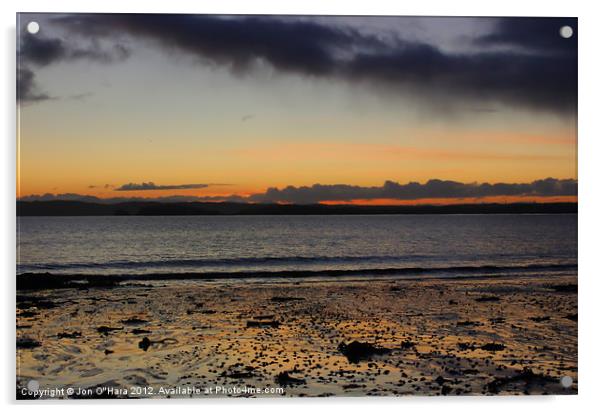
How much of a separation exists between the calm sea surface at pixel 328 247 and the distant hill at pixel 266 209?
0.23 ft

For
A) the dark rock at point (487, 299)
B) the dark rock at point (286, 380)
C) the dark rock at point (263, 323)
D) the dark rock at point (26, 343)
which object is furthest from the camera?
the dark rock at point (487, 299)

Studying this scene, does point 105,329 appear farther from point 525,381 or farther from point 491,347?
point 525,381

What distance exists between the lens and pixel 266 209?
5449mm

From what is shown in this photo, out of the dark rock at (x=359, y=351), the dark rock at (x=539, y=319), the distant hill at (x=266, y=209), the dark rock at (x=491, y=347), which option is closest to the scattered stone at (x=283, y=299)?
the dark rock at (x=359, y=351)

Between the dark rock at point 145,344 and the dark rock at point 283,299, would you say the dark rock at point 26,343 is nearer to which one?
the dark rock at point 145,344

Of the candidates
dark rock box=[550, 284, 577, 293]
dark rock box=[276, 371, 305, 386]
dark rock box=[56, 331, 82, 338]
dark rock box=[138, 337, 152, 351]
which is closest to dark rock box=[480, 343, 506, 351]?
dark rock box=[550, 284, 577, 293]

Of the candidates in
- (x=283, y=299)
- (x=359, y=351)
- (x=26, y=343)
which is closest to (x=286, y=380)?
(x=359, y=351)

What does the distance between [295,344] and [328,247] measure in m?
1.92

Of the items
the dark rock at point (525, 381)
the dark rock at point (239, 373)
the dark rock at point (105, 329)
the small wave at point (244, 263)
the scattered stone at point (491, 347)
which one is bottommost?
the dark rock at point (525, 381)

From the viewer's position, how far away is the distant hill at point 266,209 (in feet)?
16.8

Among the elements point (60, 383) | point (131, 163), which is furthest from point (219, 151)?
point (60, 383)

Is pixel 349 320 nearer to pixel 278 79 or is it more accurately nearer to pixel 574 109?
pixel 278 79

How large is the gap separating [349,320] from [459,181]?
4.32 feet

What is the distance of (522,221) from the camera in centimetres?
548
